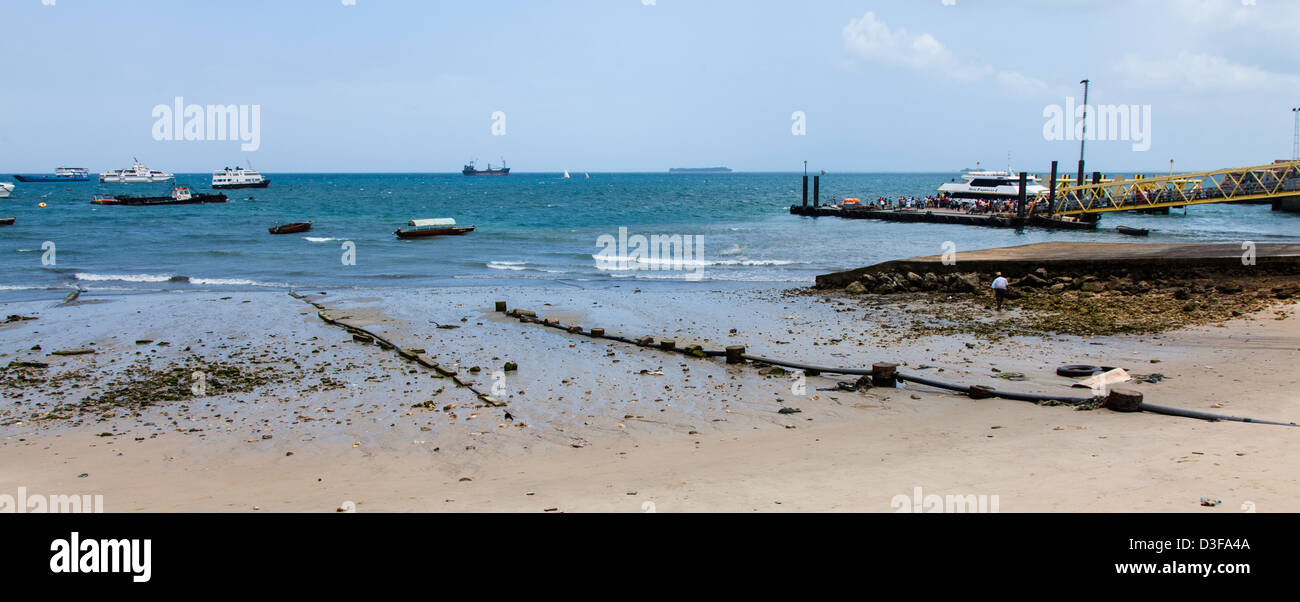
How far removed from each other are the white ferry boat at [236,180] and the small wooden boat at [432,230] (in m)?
85.3

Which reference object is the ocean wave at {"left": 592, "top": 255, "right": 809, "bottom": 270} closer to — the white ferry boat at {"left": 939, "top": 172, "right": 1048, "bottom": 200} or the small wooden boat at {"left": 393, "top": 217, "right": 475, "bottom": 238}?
the small wooden boat at {"left": 393, "top": 217, "right": 475, "bottom": 238}

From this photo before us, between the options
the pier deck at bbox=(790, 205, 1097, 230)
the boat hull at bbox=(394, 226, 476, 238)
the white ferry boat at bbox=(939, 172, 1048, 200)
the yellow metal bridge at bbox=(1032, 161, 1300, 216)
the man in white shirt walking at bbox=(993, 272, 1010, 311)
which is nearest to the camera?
the man in white shirt walking at bbox=(993, 272, 1010, 311)

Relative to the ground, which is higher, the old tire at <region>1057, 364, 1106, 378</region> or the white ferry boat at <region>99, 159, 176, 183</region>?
the white ferry boat at <region>99, 159, 176, 183</region>

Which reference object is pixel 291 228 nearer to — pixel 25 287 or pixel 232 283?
pixel 232 283

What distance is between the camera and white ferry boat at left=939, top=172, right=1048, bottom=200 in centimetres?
6556

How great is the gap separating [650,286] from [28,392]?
17.0 meters

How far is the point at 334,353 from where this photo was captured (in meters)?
14.8

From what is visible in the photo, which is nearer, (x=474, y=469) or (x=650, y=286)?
(x=474, y=469)

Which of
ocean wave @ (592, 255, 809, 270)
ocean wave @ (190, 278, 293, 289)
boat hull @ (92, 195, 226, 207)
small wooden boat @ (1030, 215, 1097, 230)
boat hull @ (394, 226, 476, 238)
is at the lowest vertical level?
ocean wave @ (190, 278, 293, 289)

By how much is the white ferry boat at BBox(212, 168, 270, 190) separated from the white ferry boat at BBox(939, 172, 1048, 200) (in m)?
97.1

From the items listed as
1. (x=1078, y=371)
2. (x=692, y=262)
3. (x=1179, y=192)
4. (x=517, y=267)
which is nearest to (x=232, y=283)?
(x=517, y=267)

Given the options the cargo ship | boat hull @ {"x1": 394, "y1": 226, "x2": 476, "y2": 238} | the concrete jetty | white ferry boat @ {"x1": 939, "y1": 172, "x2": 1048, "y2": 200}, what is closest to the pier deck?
white ferry boat @ {"x1": 939, "y1": 172, "x2": 1048, "y2": 200}

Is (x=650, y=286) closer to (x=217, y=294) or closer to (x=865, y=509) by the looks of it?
(x=217, y=294)
